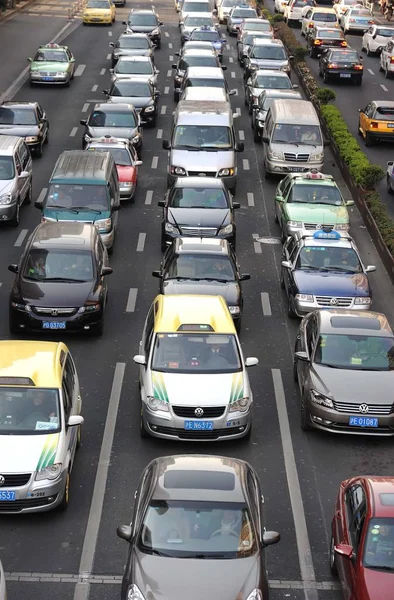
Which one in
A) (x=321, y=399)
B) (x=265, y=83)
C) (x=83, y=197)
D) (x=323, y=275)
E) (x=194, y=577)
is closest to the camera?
(x=194, y=577)

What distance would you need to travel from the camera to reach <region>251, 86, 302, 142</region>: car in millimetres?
37656

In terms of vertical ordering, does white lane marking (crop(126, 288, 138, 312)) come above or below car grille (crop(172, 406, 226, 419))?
below

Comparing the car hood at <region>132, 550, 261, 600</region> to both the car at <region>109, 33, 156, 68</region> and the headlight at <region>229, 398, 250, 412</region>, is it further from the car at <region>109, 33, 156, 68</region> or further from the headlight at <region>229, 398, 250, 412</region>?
the car at <region>109, 33, 156, 68</region>

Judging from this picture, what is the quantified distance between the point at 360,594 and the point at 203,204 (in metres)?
16.4

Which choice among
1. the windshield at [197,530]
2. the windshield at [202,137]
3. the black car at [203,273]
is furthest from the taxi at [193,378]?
the windshield at [202,137]

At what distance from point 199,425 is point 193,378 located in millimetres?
797

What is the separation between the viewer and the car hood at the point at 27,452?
550 inches

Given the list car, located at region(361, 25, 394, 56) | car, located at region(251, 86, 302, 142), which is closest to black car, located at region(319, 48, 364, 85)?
car, located at region(361, 25, 394, 56)

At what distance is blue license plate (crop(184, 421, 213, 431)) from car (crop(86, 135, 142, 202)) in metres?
14.5

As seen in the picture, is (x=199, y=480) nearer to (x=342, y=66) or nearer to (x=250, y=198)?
(x=250, y=198)

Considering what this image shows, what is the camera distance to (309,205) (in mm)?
27781

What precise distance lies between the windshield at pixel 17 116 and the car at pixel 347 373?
17882mm

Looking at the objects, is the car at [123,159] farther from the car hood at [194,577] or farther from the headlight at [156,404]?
the car hood at [194,577]

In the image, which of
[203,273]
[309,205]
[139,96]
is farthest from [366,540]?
[139,96]
